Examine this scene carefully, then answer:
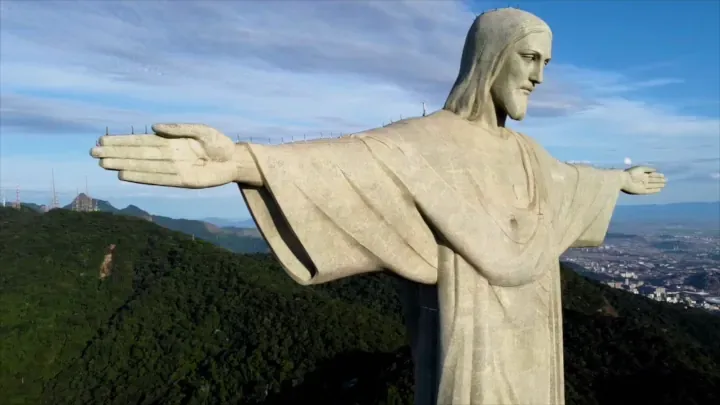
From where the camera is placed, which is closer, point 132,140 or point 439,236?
point 132,140

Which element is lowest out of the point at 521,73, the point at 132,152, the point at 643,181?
the point at 643,181

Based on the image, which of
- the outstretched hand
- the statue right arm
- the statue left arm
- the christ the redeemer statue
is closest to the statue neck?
the christ the redeemer statue

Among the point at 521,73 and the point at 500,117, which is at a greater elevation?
the point at 521,73

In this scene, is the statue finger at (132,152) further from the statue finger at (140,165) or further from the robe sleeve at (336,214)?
the robe sleeve at (336,214)

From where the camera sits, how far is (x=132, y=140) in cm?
393

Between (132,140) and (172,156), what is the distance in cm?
22

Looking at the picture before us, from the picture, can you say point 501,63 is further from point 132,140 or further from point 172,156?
point 132,140

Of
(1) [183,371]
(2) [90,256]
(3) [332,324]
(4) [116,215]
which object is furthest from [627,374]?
(4) [116,215]

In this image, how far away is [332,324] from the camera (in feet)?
149

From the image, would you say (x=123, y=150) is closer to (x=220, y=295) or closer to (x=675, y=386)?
(x=675, y=386)

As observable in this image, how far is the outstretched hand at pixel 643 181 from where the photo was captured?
6035 millimetres

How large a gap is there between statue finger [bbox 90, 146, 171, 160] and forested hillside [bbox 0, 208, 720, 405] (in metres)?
24.3

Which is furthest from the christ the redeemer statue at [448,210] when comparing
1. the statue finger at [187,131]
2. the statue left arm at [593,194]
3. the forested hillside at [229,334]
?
the forested hillside at [229,334]

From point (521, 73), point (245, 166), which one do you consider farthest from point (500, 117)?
point (245, 166)
